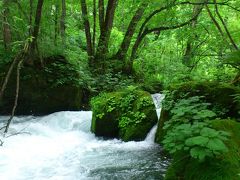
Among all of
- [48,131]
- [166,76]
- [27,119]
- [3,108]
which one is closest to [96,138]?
[48,131]

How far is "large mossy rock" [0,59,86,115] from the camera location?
11.3m

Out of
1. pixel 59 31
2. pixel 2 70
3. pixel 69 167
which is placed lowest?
pixel 69 167

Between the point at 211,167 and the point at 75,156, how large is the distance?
4229mm

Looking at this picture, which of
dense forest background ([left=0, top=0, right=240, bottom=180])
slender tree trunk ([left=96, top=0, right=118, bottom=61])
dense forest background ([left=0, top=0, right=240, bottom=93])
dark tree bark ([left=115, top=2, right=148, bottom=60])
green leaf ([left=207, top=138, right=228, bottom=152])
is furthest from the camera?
dark tree bark ([left=115, top=2, right=148, bottom=60])

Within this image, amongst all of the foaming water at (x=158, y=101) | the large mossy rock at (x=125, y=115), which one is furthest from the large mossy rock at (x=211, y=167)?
the foaming water at (x=158, y=101)

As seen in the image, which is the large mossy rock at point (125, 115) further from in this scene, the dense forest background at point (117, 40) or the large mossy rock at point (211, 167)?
the large mossy rock at point (211, 167)

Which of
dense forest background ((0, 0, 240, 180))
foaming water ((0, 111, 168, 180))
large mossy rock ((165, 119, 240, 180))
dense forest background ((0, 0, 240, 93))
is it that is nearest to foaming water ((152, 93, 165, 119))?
dense forest background ((0, 0, 240, 180))

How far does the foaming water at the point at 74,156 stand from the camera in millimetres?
5766

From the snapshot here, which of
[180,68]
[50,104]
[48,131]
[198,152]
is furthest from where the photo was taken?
[180,68]

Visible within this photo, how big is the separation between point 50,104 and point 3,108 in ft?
5.24

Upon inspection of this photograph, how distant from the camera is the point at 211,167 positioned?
3244 millimetres

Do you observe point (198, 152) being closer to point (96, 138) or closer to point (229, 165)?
point (229, 165)

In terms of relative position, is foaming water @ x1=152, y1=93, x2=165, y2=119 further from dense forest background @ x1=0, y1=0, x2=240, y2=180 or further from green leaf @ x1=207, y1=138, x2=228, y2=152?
green leaf @ x1=207, y1=138, x2=228, y2=152

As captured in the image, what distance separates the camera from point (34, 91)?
37.4 ft
